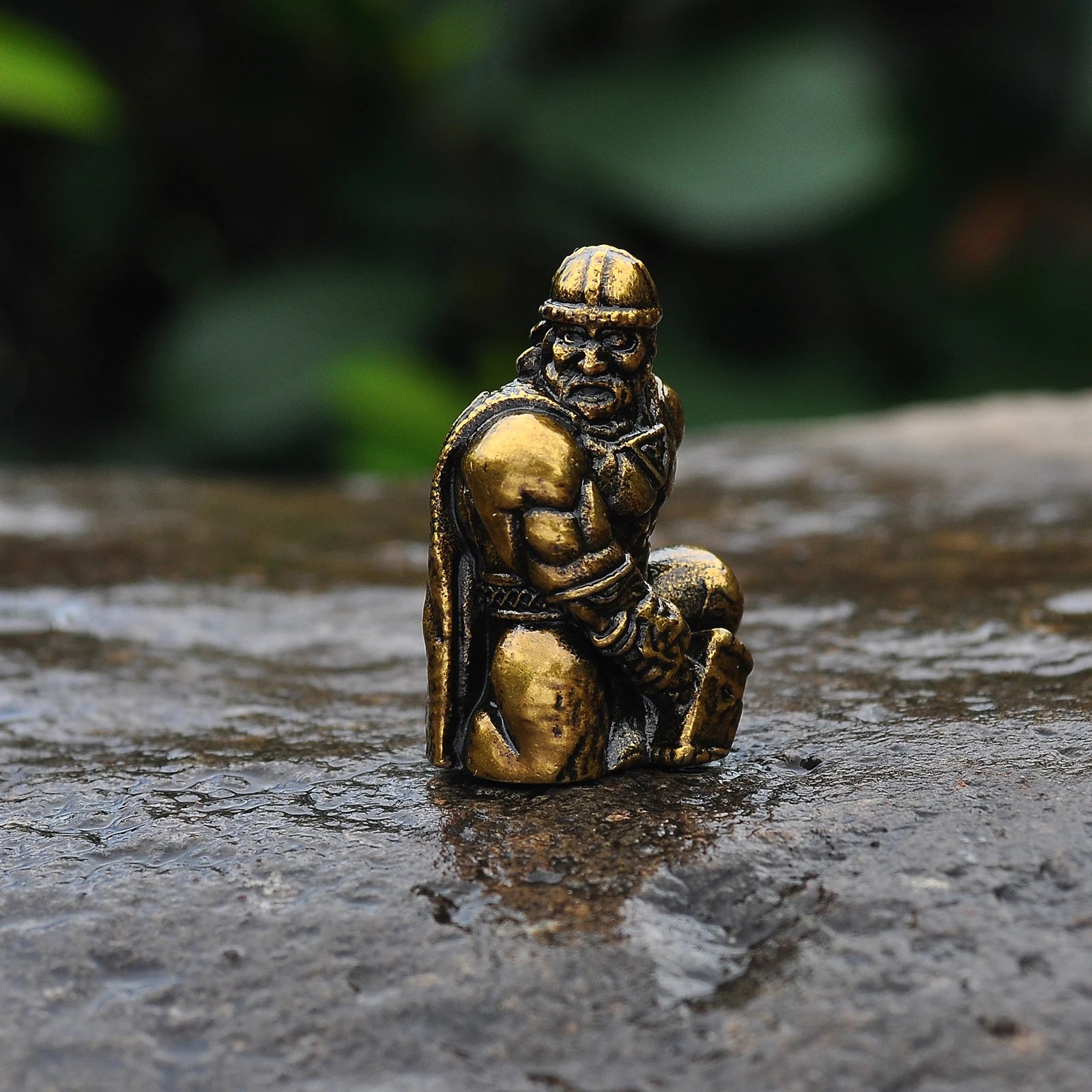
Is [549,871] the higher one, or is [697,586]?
[697,586]

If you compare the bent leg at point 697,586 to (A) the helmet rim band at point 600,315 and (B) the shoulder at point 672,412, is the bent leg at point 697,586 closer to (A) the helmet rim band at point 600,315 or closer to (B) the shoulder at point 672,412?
(B) the shoulder at point 672,412

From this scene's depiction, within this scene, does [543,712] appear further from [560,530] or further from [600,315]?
[600,315]

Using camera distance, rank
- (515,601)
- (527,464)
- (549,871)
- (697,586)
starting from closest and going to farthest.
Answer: (549,871) < (527,464) < (515,601) < (697,586)

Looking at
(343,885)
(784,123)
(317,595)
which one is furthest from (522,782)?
(784,123)

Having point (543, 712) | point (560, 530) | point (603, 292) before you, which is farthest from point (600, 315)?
point (543, 712)

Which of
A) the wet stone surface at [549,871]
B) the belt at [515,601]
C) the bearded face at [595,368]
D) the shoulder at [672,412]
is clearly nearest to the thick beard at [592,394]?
the bearded face at [595,368]

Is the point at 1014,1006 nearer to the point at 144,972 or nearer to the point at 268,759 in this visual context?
the point at 144,972
